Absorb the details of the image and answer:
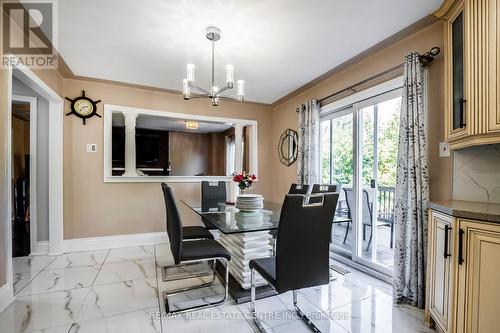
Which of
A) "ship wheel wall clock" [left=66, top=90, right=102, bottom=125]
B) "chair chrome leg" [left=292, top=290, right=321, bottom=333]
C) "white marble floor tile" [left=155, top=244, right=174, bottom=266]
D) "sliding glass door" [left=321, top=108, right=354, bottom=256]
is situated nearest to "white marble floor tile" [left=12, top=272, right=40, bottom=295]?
"white marble floor tile" [left=155, top=244, right=174, bottom=266]

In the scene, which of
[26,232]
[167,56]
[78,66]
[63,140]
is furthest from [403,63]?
[26,232]

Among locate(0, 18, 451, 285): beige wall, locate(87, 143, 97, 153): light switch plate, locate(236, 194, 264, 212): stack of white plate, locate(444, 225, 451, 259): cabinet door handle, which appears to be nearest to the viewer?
locate(444, 225, 451, 259): cabinet door handle

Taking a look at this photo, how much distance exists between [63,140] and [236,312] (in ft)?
11.1

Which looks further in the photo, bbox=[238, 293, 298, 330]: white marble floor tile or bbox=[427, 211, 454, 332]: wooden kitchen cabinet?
bbox=[238, 293, 298, 330]: white marble floor tile

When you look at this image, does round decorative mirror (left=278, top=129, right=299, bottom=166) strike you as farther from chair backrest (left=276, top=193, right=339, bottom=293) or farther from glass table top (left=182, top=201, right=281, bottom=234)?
chair backrest (left=276, top=193, right=339, bottom=293)

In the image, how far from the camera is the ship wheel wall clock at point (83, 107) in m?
3.53

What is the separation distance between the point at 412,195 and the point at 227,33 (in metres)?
2.33

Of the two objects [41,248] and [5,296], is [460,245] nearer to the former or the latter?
[5,296]

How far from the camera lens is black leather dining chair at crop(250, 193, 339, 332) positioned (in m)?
1.49

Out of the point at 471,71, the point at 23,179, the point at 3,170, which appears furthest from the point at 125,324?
the point at 23,179

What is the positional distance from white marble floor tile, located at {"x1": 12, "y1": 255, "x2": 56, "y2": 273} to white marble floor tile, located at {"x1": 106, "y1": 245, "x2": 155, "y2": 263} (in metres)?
0.71

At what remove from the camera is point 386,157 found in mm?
2818

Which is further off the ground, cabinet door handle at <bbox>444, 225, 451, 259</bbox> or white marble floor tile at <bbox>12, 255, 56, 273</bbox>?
cabinet door handle at <bbox>444, 225, 451, 259</bbox>

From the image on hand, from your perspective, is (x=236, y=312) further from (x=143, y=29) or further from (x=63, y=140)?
(x=63, y=140)
